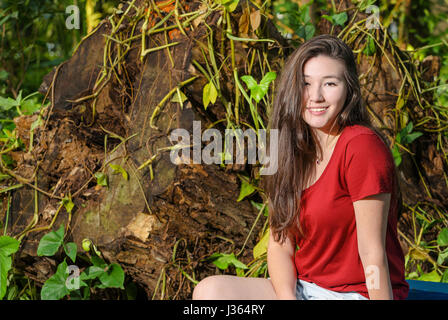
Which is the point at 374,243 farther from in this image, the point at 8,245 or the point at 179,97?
the point at 8,245

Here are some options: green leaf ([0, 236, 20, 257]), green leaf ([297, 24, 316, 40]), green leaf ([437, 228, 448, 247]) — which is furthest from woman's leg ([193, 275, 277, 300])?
green leaf ([297, 24, 316, 40])

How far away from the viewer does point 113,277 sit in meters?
1.56

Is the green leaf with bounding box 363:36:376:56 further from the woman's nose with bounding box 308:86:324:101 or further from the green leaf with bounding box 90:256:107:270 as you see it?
the green leaf with bounding box 90:256:107:270

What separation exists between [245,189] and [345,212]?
524 mm

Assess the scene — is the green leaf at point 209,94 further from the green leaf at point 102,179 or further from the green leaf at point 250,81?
the green leaf at point 102,179

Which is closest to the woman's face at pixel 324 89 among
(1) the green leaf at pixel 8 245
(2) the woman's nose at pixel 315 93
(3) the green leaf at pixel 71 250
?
(2) the woman's nose at pixel 315 93

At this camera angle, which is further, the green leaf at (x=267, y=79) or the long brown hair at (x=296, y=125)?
the green leaf at (x=267, y=79)

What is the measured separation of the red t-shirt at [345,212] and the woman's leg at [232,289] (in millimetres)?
130

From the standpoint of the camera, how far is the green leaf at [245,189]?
1.63m

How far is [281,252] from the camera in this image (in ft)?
4.32

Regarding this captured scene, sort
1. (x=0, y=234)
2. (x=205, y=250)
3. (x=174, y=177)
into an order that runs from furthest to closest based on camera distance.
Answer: (x=0, y=234)
(x=205, y=250)
(x=174, y=177)
